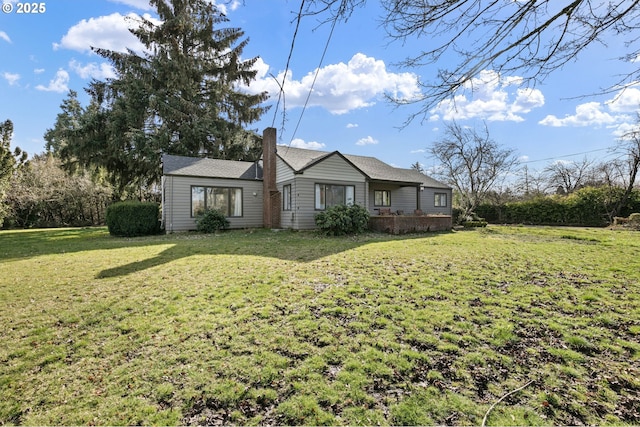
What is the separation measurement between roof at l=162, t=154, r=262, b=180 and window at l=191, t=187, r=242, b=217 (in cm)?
72

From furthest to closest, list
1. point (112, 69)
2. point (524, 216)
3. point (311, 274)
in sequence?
point (524, 216)
point (112, 69)
point (311, 274)

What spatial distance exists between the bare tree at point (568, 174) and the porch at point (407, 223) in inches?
871

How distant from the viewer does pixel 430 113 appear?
11.0 feet

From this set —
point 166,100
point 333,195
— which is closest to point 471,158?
point 333,195

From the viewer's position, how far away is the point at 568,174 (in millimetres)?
29438

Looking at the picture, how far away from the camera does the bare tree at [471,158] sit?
1938cm

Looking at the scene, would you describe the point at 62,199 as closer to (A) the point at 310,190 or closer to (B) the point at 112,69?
(B) the point at 112,69

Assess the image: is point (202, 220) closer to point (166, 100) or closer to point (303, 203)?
point (303, 203)

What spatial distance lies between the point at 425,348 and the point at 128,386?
303cm

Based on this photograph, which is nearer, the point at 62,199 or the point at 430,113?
the point at 430,113

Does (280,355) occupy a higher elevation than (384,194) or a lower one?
lower

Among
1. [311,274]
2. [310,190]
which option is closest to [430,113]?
[311,274]

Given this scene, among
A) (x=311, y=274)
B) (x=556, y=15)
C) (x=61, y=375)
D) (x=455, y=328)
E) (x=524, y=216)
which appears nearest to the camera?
(x=556, y=15)

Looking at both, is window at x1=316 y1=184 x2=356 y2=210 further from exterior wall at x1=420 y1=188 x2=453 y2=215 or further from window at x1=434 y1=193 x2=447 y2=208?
window at x1=434 y1=193 x2=447 y2=208
